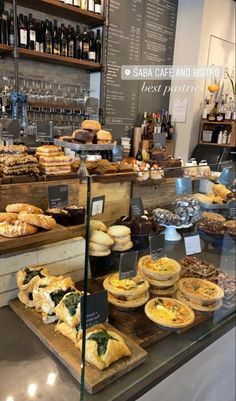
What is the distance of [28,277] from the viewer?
1.24m

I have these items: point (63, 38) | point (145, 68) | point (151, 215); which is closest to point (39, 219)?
point (151, 215)

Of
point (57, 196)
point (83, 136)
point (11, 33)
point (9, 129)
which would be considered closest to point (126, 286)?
point (57, 196)

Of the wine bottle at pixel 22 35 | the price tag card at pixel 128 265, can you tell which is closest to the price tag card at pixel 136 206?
the price tag card at pixel 128 265

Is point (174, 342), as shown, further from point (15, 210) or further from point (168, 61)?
point (168, 61)

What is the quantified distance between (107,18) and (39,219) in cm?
283

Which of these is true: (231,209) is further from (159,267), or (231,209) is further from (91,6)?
(91,6)

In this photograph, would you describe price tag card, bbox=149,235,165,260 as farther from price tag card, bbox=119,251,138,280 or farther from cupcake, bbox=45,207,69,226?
cupcake, bbox=45,207,69,226

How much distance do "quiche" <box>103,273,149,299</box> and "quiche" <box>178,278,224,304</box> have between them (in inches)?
6.8

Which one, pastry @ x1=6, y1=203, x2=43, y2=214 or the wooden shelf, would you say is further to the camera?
the wooden shelf

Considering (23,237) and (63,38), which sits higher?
(63,38)

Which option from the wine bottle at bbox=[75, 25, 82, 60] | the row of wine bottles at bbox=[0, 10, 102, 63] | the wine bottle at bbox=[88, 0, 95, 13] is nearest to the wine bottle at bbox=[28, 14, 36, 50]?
the row of wine bottles at bbox=[0, 10, 102, 63]

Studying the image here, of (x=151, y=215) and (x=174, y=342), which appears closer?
(x=174, y=342)

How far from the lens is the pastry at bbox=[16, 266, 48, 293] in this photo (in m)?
→ 1.22

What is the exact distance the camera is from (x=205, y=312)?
1.23 m
